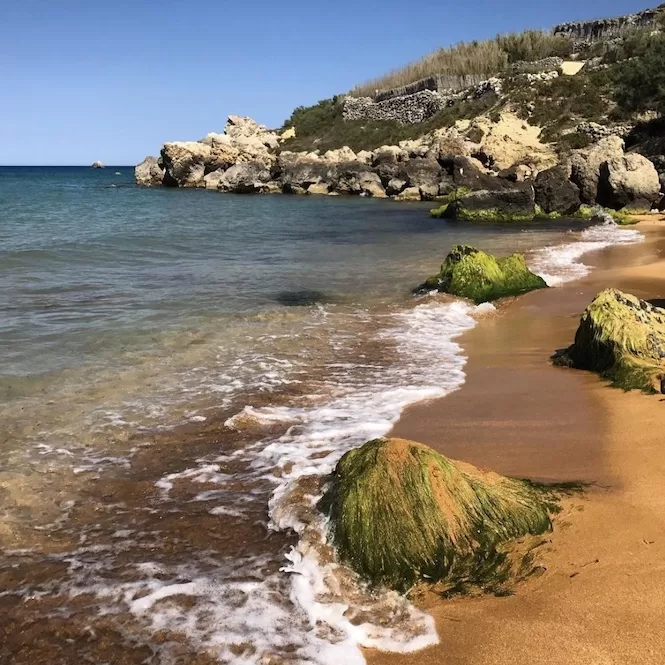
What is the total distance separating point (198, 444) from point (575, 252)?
1407 cm

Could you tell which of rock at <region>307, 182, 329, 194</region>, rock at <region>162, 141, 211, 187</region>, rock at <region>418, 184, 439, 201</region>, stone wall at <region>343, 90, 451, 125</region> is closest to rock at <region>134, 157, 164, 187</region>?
rock at <region>162, 141, 211, 187</region>

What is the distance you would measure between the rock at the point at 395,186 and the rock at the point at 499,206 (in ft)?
47.4

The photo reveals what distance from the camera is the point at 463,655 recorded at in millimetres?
2740

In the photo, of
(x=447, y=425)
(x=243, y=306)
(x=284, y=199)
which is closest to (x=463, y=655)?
(x=447, y=425)

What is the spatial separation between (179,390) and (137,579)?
A: 10.7ft

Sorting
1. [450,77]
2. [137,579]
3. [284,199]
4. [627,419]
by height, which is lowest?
[137,579]

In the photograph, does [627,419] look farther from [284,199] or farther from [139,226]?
[284,199]

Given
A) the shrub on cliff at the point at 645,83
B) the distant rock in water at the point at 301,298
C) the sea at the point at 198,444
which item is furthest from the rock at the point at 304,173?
the distant rock in water at the point at 301,298

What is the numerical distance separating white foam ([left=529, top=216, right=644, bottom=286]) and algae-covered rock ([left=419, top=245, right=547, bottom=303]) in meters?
0.86

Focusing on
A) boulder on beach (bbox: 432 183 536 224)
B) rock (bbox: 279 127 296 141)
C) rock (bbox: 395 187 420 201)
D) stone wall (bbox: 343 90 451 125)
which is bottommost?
boulder on beach (bbox: 432 183 536 224)

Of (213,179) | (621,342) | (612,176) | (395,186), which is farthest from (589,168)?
(213,179)

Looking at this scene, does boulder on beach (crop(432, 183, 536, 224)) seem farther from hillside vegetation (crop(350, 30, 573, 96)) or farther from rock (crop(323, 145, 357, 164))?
hillside vegetation (crop(350, 30, 573, 96))

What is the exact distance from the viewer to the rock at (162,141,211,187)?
53656 millimetres

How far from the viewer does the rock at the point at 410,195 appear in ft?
127
